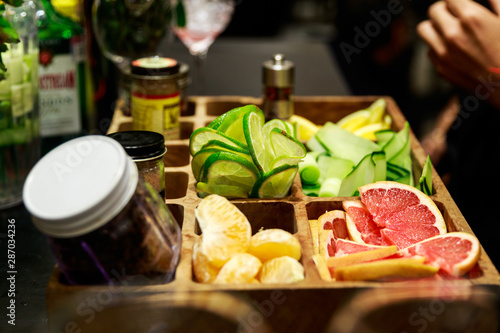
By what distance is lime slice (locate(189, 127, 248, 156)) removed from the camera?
95 centimetres

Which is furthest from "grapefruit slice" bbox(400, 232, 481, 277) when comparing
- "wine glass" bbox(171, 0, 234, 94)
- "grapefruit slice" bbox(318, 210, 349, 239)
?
"wine glass" bbox(171, 0, 234, 94)

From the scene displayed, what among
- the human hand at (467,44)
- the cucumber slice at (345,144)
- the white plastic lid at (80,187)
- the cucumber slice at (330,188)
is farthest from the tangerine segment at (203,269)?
the human hand at (467,44)

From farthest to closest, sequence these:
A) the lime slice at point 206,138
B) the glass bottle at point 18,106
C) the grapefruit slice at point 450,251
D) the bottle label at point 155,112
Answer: the bottle label at point 155,112
the glass bottle at point 18,106
the lime slice at point 206,138
the grapefruit slice at point 450,251

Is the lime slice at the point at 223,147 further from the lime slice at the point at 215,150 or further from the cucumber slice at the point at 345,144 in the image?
the cucumber slice at the point at 345,144

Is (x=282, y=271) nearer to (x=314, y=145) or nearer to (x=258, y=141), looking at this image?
(x=258, y=141)

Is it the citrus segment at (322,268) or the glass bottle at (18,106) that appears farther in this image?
the glass bottle at (18,106)

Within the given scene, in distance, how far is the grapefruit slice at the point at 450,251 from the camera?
739mm

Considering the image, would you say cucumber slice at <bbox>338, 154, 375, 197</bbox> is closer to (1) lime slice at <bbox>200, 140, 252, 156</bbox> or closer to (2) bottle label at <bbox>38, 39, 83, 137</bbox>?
(1) lime slice at <bbox>200, 140, 252, 156</bbox>

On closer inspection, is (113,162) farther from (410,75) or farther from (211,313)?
(410,75)

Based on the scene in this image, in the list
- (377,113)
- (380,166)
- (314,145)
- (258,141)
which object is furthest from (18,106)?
(377,113)

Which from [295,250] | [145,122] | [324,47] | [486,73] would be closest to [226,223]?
[295,250]

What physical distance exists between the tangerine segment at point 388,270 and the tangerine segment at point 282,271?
61 mm

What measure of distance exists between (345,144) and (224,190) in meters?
0.38

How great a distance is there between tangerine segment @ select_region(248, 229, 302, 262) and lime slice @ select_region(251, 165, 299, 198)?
0.49ft
